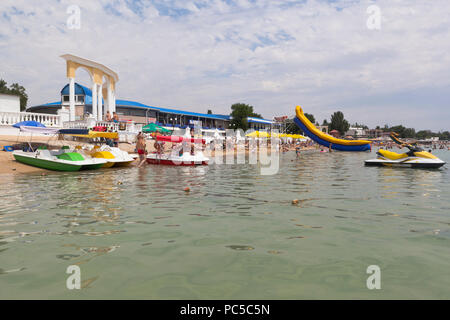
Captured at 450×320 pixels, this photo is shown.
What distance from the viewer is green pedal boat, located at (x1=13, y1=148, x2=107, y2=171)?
48.3 ft

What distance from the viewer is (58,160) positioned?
14.6m

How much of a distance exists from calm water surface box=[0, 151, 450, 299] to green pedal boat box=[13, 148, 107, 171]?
626cm

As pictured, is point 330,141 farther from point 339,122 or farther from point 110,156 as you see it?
point 339,122

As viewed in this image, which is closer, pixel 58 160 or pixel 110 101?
pixel 58 160

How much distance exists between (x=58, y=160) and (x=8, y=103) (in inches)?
609

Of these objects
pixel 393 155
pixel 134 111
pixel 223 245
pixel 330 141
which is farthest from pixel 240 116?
pixel 223 245

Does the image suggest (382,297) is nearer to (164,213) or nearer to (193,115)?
(164,213)

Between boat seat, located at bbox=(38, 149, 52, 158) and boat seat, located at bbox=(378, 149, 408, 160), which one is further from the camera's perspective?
boat seat, located at bbox=(378, 149, 408, 160)

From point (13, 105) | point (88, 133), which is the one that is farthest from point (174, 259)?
point (13, 105)

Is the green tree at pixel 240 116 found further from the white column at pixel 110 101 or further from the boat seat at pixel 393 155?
the boat seat at pixel 393 155

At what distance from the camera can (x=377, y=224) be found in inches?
227

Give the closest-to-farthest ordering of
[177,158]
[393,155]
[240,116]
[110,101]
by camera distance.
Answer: [393,155], [177,158], [110,101], [240,116]

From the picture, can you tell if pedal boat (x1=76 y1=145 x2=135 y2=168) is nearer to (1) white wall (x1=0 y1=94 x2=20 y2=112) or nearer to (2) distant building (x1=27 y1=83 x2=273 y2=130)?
(1) white wall (x1=0 y1=94 x2=20 y2=112)

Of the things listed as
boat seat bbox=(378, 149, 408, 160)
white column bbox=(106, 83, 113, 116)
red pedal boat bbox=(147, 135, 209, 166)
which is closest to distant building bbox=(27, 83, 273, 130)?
white column bbox=(106, 83, 113, 116)
